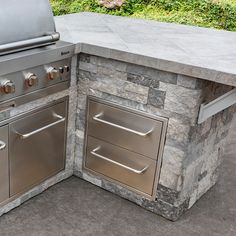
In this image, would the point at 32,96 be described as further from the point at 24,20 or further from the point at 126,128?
the point at 126,128

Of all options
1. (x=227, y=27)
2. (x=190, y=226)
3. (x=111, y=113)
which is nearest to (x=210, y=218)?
(x=190, y=226)

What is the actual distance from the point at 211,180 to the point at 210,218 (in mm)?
396

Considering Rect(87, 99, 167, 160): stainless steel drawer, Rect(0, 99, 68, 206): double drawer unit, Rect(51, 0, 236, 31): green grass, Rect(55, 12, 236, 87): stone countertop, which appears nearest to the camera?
Rect(55, 12, 236, 87): stone countertop

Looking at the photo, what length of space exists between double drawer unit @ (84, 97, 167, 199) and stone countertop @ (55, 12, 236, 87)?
14.7 inches

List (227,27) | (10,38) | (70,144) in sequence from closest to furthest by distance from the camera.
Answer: (10,38), (70,144), (227,27)

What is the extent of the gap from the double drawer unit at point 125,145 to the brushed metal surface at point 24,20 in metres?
0.58

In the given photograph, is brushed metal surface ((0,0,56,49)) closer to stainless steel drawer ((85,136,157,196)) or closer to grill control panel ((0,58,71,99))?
grill control panel ((0,58,71,99))

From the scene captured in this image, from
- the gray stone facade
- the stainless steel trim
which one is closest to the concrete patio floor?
the gray stone facade

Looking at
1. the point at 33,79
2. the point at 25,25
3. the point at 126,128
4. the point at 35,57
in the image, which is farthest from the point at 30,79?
the point at 126,128

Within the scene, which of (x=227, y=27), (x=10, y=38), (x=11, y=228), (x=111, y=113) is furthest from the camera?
(x=227, y=27)


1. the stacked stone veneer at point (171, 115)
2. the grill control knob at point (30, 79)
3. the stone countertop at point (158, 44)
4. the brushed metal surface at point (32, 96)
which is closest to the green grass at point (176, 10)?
the stone countertop at point (158, 44)

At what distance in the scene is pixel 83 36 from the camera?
266cm

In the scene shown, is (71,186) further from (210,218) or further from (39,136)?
(210,218)

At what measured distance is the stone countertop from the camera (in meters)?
2.12
